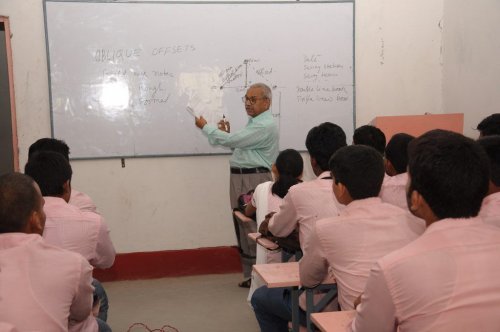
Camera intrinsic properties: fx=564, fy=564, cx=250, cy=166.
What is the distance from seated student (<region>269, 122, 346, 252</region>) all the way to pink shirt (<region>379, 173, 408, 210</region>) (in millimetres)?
267

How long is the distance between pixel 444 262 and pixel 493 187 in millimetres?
1061

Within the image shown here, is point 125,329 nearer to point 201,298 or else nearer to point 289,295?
point 201,298

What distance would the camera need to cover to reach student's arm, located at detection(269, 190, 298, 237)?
2.77 metres

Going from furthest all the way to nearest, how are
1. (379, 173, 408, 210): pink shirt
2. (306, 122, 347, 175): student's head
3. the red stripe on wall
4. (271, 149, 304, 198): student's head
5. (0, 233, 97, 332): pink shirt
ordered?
the red stripe on wall → (271, 149, 304, 198): student's head → (306, 122, 347, 175): student's head → (379, 173, 408, 210): pink shirt → (0, 233, 97, 332): pink shirt

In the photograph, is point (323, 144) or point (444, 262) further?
point (323, 144)

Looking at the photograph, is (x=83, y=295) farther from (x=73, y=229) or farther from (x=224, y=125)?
(x=224, y=125)

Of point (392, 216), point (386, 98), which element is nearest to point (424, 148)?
point (392, 216)

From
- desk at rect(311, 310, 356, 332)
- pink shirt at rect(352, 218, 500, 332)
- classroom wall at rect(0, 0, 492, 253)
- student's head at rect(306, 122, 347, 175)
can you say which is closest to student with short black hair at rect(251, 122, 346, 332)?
student's head at rect(306, 122, 347, 175)

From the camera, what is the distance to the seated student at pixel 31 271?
1.55 metres

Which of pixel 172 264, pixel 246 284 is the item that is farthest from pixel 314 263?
pixel 172 264

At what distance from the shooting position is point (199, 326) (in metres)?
3.78

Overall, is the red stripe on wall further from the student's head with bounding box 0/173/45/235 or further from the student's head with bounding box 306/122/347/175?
the student's head with bounding box 0/173/45/235

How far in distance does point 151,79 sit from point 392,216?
10.6ft

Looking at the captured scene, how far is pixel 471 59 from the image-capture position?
15.8 feet
